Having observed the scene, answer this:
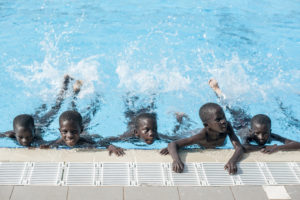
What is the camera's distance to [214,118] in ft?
14.7

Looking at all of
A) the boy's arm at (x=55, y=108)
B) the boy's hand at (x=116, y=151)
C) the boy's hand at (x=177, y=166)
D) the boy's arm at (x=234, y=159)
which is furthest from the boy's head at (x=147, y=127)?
the boy's arm at (x=55, y=108)

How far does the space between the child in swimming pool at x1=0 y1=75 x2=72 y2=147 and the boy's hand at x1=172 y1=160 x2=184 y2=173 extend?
2.08 m

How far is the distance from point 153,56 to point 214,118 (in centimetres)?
427

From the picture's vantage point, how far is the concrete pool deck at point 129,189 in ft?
11.8

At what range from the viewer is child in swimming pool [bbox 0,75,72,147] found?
15.2 feet

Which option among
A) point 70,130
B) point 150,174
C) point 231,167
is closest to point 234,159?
point 231,167

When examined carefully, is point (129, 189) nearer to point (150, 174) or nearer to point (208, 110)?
point (150, 174)

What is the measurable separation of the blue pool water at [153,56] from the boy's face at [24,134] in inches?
33.6

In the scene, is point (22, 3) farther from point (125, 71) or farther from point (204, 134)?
point (204, 134)

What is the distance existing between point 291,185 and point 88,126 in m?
3.56

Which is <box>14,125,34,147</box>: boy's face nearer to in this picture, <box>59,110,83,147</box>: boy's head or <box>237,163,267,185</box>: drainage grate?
<box>59,110,83,147</box>: boy's head

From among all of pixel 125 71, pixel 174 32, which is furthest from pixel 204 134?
pixel 174 32

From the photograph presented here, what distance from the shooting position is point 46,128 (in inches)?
229

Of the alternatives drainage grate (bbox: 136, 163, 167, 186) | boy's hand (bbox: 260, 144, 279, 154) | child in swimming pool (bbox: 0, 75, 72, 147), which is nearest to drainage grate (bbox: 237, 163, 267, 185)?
boy's hand (bbox: 260, 144, 279, 154)
